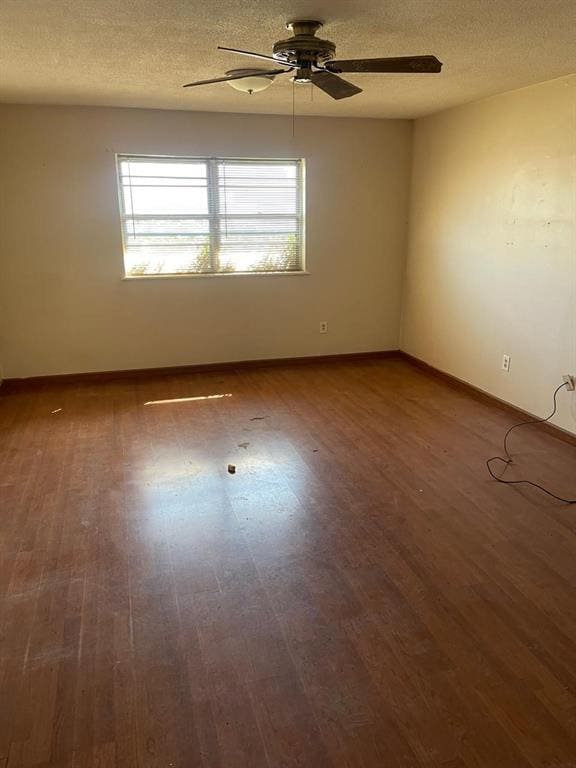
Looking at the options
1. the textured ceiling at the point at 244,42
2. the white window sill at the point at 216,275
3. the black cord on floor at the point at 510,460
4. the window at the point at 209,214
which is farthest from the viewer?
the white window sill at the point at 216,275

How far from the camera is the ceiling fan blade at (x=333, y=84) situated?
257 cm

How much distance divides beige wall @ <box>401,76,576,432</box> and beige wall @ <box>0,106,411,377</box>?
17.0 inches

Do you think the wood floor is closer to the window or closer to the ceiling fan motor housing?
the window

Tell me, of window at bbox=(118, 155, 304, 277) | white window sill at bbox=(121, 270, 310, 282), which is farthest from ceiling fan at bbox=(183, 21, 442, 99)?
white window sill at bbox=(121, 270, 310, 282)

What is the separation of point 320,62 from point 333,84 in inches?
7.4

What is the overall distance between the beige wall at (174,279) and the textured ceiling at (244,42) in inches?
21.9

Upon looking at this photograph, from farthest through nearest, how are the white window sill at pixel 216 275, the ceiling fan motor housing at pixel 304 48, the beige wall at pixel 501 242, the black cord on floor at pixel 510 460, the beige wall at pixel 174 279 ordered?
the white window sill at pixel 216 275 → the beige wall at pixel 174 279 → the beige wall at pixel 501 242 → the black cord on floor at pixel 510 460 → the ceiling fan motor housing at pixel 304 48

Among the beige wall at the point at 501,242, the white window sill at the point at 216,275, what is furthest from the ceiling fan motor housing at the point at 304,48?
the white window sill at the point at 216,275

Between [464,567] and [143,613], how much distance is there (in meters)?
1.36

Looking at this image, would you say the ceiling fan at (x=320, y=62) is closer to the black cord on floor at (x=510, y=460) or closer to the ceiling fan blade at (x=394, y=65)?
the ceiling fan blade at (x=394, y=65)

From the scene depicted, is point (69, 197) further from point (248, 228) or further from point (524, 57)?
point (524, 57)

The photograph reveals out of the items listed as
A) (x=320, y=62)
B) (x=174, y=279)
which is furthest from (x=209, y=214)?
(x=320, y=62)

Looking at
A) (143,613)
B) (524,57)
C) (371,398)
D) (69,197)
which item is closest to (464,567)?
(143,613)

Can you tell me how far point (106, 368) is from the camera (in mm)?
5094
